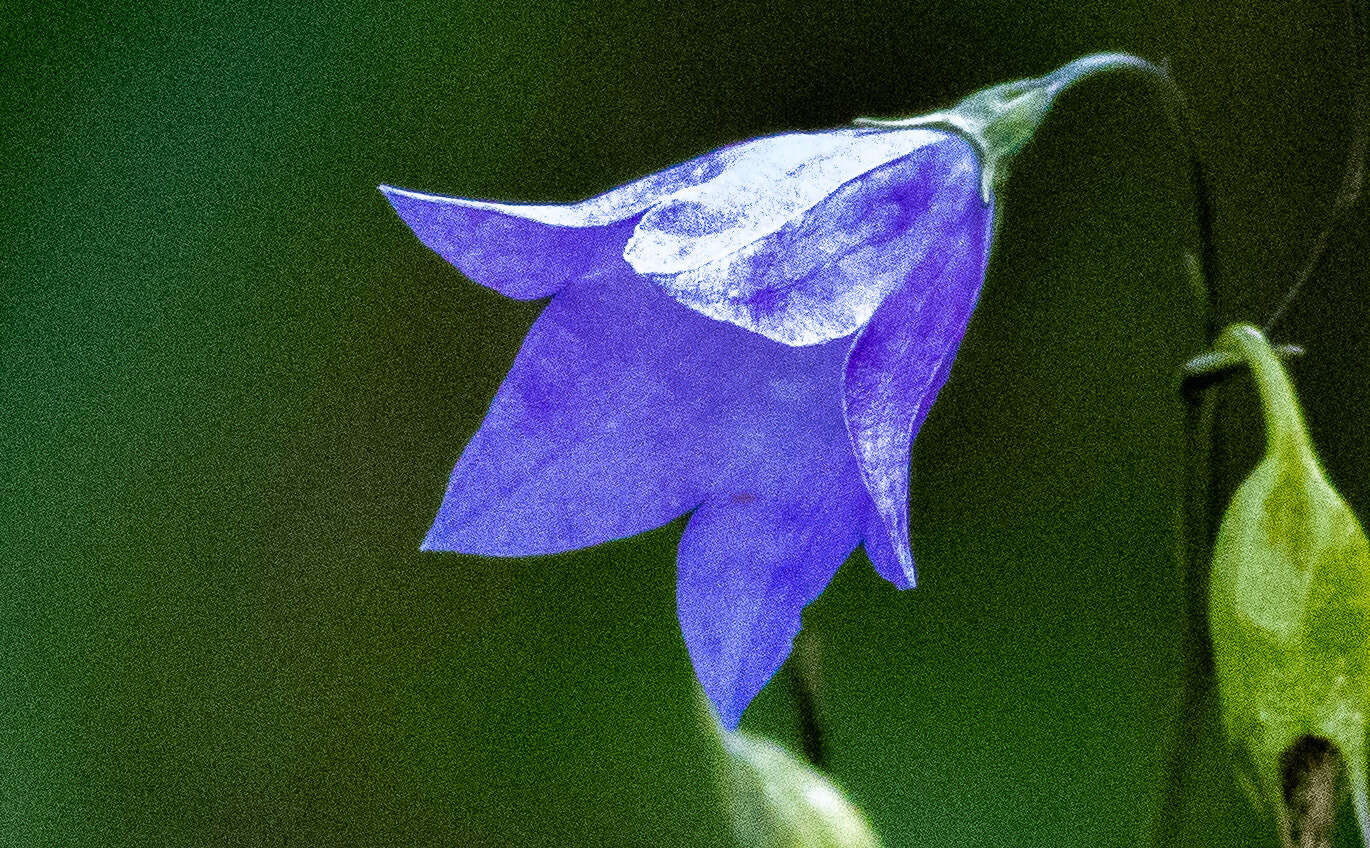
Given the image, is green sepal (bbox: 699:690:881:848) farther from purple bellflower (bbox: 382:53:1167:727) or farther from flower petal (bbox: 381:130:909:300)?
flower petal (bbox: 381:130:909:300)

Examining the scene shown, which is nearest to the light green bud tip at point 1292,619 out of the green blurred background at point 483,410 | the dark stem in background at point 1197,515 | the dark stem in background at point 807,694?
the dark stem in background at point 1197,515

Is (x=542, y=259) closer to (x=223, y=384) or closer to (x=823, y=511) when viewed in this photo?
(x=823, y=511)

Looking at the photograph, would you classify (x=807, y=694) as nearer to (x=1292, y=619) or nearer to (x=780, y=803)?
(x=780, y=803)

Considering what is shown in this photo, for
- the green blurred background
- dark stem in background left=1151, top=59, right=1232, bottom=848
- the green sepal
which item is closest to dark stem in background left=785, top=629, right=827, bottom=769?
the green sepal

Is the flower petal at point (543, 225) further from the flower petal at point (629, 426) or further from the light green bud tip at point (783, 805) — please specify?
the light green bud tip at point (783, 805)

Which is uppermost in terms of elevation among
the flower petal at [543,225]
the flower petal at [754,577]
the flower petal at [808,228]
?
the flower petal at [543,225]

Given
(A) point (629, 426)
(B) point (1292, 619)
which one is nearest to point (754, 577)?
(A) point (629, 426)
